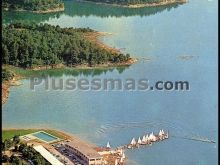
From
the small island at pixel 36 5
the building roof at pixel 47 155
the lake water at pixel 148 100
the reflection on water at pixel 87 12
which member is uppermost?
the small island at pixel 36 5

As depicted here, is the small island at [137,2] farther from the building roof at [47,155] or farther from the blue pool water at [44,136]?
the building roof at [47,155]

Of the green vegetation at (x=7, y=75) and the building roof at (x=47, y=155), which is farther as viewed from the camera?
the green vegetation at (x=7, y=75)

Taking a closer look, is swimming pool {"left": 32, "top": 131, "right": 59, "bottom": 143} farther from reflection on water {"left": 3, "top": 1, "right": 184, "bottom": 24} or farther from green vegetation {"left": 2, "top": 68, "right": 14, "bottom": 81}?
reflection on water {"left": 3, "top": 1, "right": 184, "bottom": 24}

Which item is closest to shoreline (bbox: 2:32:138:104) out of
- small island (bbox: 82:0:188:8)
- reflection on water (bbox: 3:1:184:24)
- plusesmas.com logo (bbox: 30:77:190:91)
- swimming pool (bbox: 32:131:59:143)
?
plusesmas.com logo (bbox: 30:77:190:91)

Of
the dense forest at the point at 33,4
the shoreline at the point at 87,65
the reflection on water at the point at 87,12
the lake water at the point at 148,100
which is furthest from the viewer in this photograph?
the dense forest at the point at 33,4

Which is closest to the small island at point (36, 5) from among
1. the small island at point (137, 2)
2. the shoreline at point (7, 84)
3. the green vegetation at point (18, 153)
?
the small island at point (137, 2)

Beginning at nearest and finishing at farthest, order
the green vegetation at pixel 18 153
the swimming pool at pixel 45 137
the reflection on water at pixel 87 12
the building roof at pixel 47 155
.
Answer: the green vegetation at pixel 18 153 < the building roof at pixel 47 155 < the swimming pool at pixel 45 137 < the reflection on water at pixel 87 12
